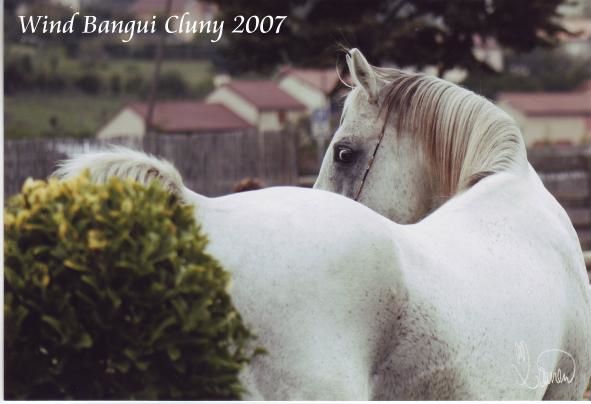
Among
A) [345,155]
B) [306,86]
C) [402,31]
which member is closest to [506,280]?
[345,155]

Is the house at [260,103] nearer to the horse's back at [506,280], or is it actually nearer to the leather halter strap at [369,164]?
the leather halter strap at [369,164]

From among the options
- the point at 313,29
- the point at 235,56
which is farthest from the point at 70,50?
the point at 313,29

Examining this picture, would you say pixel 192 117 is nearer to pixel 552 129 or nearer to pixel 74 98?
pixel 74 98

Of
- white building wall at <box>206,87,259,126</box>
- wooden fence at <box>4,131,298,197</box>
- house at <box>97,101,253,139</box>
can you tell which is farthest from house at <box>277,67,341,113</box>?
wooden fence at <box>4,131,298,197</box>

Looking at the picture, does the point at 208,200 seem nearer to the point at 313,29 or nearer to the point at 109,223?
the point at 109,223

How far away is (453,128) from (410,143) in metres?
0.20

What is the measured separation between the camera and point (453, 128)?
3.83 m

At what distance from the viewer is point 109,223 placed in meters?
2.33

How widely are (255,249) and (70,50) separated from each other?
15500mm

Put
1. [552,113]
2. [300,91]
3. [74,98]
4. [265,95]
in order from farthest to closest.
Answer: [552,113] → [300,91] → [265,95] → [74,98]

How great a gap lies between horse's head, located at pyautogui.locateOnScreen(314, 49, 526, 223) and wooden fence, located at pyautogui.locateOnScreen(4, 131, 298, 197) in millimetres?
9634

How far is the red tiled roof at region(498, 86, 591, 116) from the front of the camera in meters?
32.6

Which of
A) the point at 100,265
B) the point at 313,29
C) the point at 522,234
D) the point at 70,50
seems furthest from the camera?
the point at 70,50

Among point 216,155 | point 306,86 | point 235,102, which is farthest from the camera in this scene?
point 306,86
